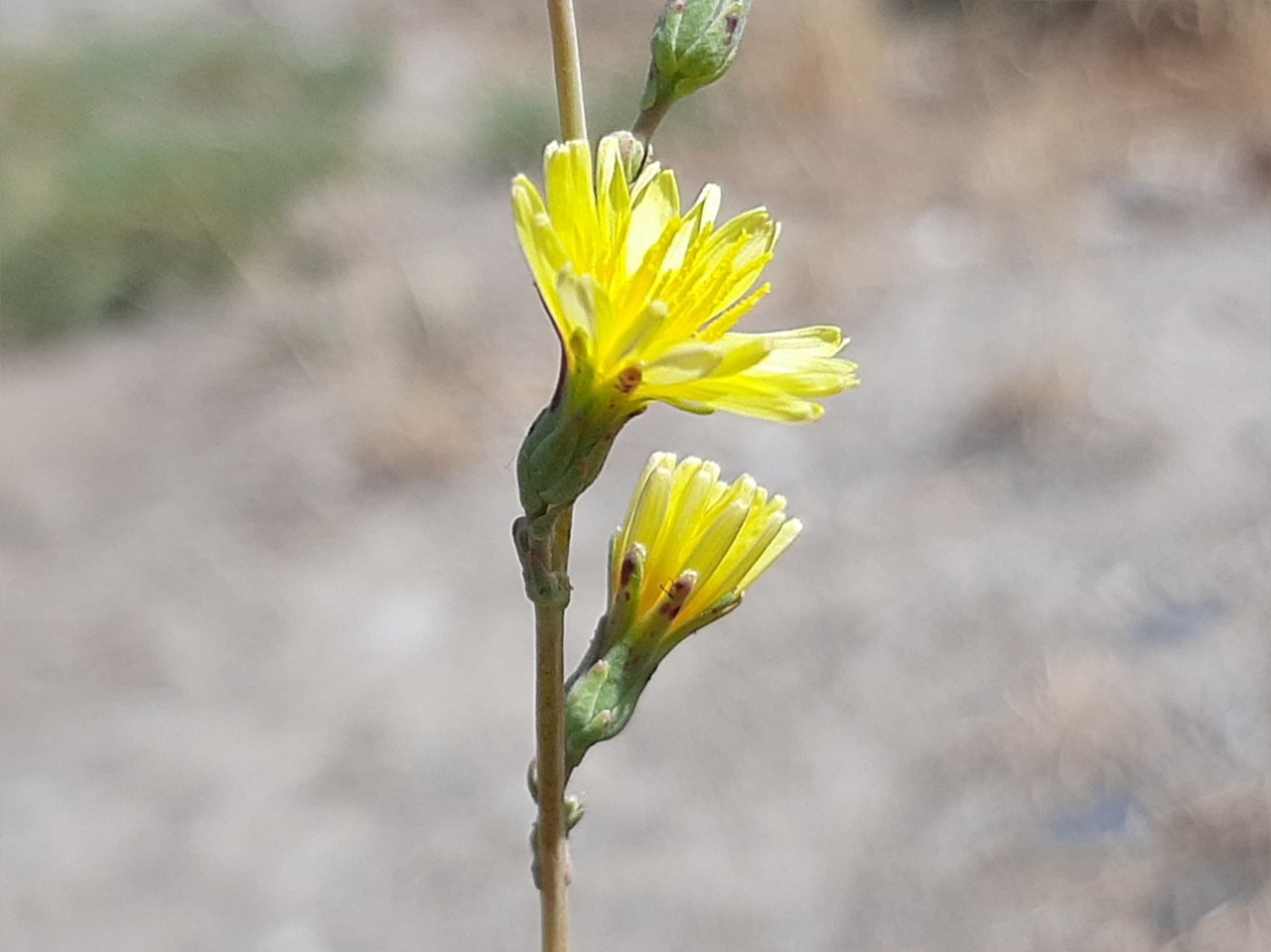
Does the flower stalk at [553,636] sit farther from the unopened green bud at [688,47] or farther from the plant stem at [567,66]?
the unopened green bud at [688,47]

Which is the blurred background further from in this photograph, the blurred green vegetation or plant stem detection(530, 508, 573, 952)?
plant stem detection(530, 508, 573, 952)

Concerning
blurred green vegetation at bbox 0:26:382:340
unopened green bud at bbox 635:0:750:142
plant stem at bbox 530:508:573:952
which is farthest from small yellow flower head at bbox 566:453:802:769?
blurred green vegetation at bbox 0:26:382:340

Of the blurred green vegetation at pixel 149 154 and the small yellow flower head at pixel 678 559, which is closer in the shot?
the small yellow flower head at pixel 678 559

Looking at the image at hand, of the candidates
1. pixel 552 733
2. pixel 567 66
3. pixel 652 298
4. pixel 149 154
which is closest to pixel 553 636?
pixel 552 733

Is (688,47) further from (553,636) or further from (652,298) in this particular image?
(553,636)

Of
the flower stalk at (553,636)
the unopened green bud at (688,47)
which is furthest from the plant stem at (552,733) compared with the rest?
the unopened green bud at (688,47)

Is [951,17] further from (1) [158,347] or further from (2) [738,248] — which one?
(2) [738,248]
